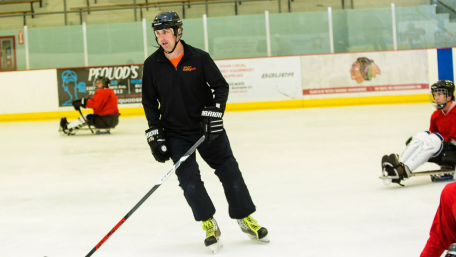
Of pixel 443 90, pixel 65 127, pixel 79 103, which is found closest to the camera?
pixel 443 90

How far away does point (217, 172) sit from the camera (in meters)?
2.80

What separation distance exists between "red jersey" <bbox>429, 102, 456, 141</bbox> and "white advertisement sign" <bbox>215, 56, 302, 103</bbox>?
26.7 feet

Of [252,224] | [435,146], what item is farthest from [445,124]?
[252,224]

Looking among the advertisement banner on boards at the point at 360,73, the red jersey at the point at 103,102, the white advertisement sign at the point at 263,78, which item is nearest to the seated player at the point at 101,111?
the red jersey at the point at 103,102

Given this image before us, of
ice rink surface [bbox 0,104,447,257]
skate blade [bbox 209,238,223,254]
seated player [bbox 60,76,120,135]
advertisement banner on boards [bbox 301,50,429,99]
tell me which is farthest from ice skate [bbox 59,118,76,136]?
skate blade [bbox 209,238,223,254]

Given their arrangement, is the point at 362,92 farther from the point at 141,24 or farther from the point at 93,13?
the point at 93,13

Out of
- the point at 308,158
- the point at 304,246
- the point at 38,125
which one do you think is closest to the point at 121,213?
the point at 304,246

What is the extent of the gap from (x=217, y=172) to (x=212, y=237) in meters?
0.33

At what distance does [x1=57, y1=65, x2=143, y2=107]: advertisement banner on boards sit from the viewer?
12094 mm

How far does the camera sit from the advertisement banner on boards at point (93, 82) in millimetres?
12094

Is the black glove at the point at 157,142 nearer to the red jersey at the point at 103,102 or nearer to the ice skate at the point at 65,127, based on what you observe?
the red jersey at the point at 103,102

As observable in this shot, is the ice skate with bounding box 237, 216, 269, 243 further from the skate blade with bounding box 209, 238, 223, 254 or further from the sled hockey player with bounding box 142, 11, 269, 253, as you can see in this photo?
the skate blade with bounding box 209, 238, 223, 254

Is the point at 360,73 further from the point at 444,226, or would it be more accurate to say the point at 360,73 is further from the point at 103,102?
the point at 444,226

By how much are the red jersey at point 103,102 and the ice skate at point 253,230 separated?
245 inches
